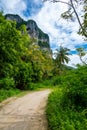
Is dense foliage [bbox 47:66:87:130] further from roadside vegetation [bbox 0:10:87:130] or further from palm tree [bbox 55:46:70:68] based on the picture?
palm tree [bbox 55:46:70:68]

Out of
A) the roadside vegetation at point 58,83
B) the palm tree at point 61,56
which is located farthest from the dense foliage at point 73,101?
the palm tree at point 61,56

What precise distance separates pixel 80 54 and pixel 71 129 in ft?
117

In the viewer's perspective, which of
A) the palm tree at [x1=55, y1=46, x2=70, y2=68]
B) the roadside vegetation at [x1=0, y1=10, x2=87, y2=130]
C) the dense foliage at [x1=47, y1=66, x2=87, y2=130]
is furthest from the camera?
the palm tree at [x1=55, y1=46, x2=70, y2=68]

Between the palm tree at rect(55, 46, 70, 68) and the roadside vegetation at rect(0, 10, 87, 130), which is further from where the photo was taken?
the palm tree at rect(55, 46, 70, 68)

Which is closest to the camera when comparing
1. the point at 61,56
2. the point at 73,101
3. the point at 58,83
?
the point at 73,101

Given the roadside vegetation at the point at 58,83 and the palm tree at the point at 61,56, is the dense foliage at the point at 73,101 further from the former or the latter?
the palm tree at the point at 61,56

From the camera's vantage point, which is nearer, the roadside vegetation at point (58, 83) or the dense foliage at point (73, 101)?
the roadside vegetation at point (58, 83)

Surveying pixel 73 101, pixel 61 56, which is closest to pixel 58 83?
pixel 73 101

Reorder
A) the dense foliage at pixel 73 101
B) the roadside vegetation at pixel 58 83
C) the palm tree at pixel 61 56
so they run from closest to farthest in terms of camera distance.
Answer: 1. the roadside vegetation at pixel 58 83
2. the dense foliage at pixel 73 101
3. the palm tree at pixel 61 56

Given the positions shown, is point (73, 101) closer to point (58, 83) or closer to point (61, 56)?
point (58, 83)

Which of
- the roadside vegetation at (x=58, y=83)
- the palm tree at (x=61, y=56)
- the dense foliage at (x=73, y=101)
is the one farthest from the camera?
the palm tree at (x=61, y=56)

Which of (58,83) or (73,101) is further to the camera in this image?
(58,83)

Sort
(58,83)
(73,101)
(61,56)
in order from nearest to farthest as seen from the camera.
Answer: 1. (73,101)
2. (58,83)
3. (61,56)

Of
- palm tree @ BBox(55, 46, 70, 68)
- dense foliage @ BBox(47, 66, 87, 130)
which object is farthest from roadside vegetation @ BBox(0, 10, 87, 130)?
palm tree @ BBox(55, 46, 70, 68)
